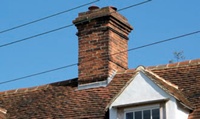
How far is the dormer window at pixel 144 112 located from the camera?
17.0 meters

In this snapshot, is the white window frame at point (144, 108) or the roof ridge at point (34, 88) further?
the roof ridge at point (34, 88)

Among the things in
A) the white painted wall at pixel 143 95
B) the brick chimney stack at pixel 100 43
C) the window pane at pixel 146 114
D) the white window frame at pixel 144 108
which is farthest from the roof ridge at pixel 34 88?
the window pane at pixel 146 114

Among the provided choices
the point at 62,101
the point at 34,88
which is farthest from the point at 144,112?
the point at 34,88

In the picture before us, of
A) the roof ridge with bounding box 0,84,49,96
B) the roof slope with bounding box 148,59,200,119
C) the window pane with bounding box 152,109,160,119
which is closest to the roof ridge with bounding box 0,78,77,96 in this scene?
the roof ridge with bounding box 0,84,49,96

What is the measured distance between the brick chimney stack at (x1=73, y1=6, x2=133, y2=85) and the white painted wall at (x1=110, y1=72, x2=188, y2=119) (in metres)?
1.90

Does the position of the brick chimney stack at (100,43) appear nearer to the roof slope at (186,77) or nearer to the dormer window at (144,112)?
the roof slope at (186,77)

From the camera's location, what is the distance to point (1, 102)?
2075cm

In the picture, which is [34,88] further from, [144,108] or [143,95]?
[144,108]

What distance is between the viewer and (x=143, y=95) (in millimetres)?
17281

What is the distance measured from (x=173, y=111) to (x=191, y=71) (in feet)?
6.16

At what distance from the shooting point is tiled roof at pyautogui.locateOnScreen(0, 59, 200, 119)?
694 inches

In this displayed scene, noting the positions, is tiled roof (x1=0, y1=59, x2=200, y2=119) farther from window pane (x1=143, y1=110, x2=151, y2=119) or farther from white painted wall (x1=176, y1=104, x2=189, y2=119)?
window pane (x1=143, y1=110, x2=151, y2=119)

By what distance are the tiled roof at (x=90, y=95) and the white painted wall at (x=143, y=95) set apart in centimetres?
15

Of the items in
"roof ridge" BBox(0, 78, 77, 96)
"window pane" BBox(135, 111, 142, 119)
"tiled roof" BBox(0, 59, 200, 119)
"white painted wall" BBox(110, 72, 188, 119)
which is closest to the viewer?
"white painted wall" BBox(110, 72, 188, 119)
